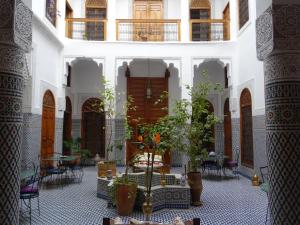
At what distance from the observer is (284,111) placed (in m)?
2.28

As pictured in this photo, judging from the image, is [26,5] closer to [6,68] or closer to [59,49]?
[6,68]

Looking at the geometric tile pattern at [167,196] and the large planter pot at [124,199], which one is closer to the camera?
the large planter pot at [124,199]

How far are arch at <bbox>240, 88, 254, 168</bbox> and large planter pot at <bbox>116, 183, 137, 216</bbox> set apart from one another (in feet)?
13.2

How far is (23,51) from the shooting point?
93.0 inches

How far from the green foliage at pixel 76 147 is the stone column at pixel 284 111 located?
721cm

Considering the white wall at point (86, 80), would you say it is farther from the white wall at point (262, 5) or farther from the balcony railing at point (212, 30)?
the white wall at point (262, 5)

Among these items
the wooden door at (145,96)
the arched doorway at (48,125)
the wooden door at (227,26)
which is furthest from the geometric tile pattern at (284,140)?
the wooden door at (145,96)

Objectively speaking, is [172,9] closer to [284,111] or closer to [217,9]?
[217,9]

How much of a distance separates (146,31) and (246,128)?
13.6 ft

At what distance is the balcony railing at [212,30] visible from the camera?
29.6 ft

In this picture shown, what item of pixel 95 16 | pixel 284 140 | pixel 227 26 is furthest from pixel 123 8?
pixel 284 140

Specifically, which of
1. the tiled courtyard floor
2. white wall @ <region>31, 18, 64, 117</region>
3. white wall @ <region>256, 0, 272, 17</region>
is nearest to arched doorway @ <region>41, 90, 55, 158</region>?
white wall @ <region>31, 18, 64, 117</region>

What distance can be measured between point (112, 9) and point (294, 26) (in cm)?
733

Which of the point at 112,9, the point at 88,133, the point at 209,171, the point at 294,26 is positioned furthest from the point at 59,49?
the point at 294,26
